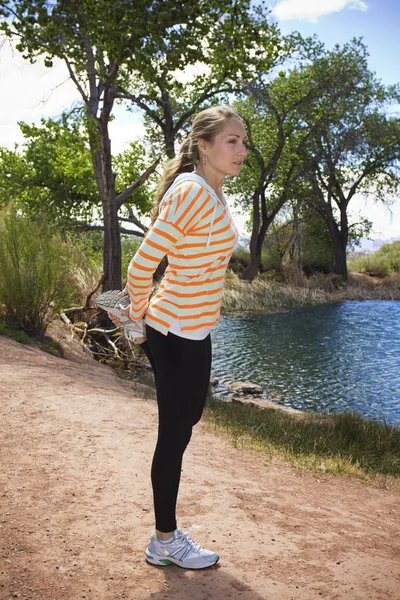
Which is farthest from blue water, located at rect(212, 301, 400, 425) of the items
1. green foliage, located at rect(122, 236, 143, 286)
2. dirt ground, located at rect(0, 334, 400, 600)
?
dirt ground, located at rect(0, 334, 400, 600)

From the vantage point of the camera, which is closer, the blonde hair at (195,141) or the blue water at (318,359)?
the blonde hair at (195,141)

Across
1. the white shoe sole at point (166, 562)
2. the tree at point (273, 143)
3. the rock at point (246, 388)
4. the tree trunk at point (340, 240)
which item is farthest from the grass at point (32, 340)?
the tree trunk at point (340, 240)

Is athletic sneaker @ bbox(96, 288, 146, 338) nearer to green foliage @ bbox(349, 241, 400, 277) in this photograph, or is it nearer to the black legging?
the black legging

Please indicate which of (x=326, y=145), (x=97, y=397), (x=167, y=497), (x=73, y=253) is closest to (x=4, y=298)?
(x=73, y=253)

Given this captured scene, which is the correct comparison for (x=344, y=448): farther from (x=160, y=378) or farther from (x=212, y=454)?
(x=160, y=378)

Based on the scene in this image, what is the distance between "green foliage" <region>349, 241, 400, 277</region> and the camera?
3303 centimetres

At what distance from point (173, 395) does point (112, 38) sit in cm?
992

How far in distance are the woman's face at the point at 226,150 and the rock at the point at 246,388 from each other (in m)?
8.42

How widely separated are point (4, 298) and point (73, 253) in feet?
8.27

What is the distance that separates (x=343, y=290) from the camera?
93.7ft

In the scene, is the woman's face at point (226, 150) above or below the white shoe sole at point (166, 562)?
above

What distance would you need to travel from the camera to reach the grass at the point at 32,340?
10023 mm

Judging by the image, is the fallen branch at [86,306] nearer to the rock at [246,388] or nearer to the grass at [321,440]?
the rock at [246,388]

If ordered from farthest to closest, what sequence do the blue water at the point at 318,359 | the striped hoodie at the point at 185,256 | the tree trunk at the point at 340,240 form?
1. the tree trunk at the point at 340,240
2. the blue water at the point at 318,359
3. the striped hoodie at the point at 185,256
